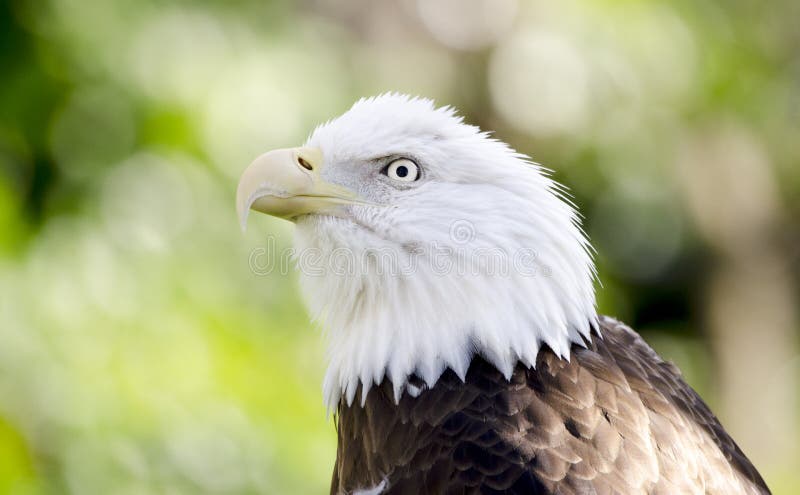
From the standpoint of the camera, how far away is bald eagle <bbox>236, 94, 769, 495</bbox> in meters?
→ 2.46

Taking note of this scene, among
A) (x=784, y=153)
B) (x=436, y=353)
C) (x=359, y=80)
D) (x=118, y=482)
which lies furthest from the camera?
(x=784, y=153)

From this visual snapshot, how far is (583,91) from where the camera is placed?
869 cm

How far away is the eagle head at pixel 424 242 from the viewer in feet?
8.70

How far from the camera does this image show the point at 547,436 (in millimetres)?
2383

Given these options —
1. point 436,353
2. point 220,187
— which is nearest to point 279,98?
point 220,187

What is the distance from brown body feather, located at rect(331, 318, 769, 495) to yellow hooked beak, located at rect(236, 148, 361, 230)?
57cm

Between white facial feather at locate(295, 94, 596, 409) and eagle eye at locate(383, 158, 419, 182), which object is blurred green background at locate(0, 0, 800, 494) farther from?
eagle eye at locate(383, 158, 419, 182)

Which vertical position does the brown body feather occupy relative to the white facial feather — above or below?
below

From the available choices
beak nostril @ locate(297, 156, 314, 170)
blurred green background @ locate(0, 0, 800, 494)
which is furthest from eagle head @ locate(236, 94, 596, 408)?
blurred green background @ locate(0, 0, 800, 494)

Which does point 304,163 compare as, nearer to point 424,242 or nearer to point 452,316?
point 424,242

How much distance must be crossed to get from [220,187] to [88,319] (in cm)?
133

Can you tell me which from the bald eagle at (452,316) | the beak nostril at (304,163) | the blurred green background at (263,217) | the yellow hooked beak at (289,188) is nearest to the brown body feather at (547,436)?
the bald eagle at (452,316)

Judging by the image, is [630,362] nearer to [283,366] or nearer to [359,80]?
[283,366]

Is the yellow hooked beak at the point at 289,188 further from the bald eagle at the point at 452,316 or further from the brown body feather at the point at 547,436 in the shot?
the brown body feather at the point at 547,436
